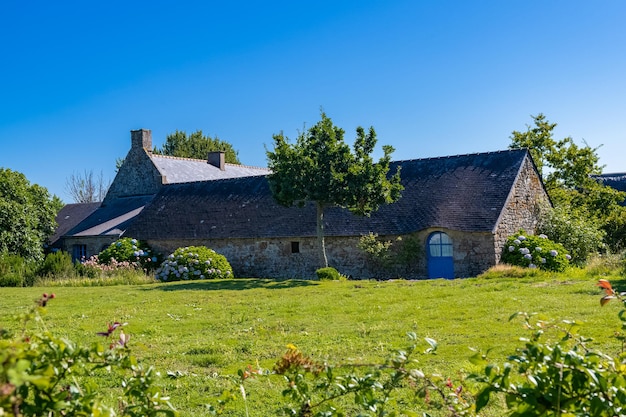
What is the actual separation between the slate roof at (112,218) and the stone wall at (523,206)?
18.3 metres

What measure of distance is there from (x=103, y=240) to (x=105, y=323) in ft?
66.2

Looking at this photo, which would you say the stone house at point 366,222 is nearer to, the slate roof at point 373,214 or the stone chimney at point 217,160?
the slate roof at point 373,214

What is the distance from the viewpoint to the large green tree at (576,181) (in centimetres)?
2611

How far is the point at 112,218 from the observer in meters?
31.4

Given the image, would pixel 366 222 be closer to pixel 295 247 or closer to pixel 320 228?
pixel 320 228

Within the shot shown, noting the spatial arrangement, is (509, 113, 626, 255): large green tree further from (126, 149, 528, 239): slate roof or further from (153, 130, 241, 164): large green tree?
(153, 130, 241, 164): large green tree

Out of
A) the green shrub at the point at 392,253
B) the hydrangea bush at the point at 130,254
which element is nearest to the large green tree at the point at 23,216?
the hydrangea bush at the point at 130,254

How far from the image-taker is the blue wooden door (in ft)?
66.4

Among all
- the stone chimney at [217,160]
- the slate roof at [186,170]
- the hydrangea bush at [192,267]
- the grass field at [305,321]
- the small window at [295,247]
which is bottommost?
the grass field at [305,321]

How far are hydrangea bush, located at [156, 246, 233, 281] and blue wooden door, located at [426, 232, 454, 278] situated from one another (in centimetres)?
781

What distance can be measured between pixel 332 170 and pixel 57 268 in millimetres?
11848

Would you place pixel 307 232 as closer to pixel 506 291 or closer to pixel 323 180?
pixel 323 180

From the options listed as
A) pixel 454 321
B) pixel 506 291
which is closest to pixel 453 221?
pixel 506 291

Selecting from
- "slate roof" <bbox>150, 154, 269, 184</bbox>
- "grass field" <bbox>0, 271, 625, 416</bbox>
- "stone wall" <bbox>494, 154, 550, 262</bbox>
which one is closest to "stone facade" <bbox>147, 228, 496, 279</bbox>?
"stone wall" <bbox>494, 154, 550, 262</bbox>
